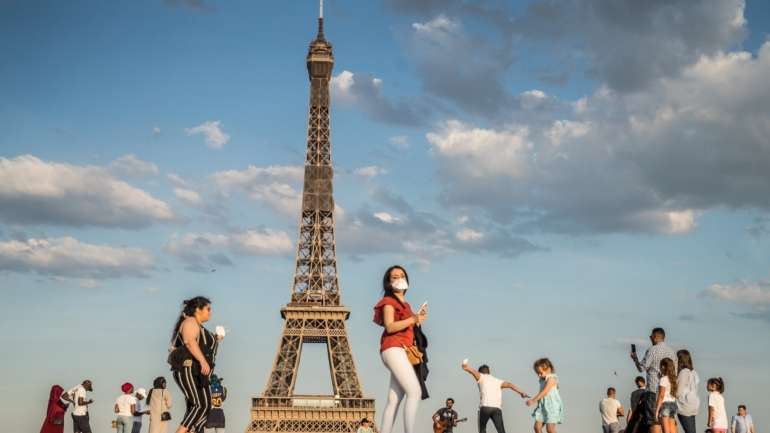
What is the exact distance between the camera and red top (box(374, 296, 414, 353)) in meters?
12.1

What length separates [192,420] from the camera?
12.5m

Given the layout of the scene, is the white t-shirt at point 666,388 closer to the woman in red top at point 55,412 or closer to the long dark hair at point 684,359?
the long dark hair at point 684,359

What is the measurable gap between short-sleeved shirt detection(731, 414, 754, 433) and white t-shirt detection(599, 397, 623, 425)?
212cm

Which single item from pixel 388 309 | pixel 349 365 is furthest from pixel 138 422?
pixel 349 365

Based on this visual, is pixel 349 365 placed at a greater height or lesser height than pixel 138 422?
greater

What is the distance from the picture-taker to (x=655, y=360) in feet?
50.8

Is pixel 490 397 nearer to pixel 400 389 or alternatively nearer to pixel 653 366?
pixel 653 366

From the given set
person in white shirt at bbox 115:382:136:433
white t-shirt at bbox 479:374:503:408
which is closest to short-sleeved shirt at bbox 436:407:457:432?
white t-shirt at bbox 479:374:503:408

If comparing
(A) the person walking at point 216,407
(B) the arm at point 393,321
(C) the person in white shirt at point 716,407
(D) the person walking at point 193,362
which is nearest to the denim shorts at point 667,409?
(C) the person in white shirt at point 716,407

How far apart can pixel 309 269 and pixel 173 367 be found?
72498 mm

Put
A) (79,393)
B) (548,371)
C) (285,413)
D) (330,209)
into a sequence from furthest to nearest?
(330,209), (285,413), (79,393), (548,371)

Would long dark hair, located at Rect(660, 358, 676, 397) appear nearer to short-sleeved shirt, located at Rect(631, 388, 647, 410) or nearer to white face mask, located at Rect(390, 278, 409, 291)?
short-sleeved shirt, located at Rect(631, 388, 647, 410)

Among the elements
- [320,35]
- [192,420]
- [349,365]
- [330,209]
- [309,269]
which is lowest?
[192,420]

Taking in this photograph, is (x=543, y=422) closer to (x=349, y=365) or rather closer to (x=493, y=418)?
(x=493, y=418)
